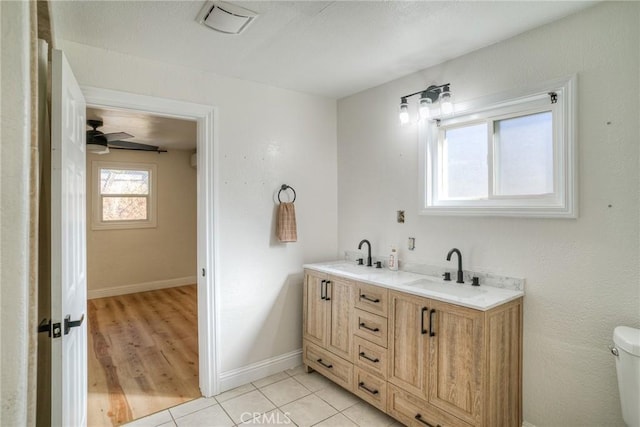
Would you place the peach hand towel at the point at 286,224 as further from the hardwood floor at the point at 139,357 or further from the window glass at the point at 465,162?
the hardwood floor at the point at 139,357

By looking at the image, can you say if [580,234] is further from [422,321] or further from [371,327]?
[371,327]

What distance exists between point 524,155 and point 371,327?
1.52m

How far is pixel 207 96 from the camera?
2652 mm

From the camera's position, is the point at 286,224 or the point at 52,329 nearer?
the point at 52,329

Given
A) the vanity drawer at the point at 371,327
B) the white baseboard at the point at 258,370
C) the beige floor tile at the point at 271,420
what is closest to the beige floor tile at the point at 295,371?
the white baseboard at the point at 258,370

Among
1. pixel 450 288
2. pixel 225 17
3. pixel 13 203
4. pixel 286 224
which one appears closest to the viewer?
pixel 13 203

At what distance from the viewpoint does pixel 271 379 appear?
9.52 feet

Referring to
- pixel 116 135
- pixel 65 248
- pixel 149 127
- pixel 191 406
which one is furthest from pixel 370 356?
pixel 116 135

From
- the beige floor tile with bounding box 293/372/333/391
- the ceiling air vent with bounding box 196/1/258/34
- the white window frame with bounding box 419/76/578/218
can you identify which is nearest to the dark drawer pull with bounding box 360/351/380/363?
the beige floor tile with bounding box 293/372/333/391

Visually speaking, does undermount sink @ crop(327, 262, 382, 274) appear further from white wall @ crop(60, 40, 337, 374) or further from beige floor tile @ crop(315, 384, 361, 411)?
beige floor tile @ crop(315, 384, 361, 411)

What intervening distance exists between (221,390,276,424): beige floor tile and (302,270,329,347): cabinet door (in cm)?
60

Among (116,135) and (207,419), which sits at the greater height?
(116,135)

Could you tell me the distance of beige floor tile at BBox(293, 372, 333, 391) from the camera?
278 centimetres

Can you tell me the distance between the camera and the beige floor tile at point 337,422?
227cm
